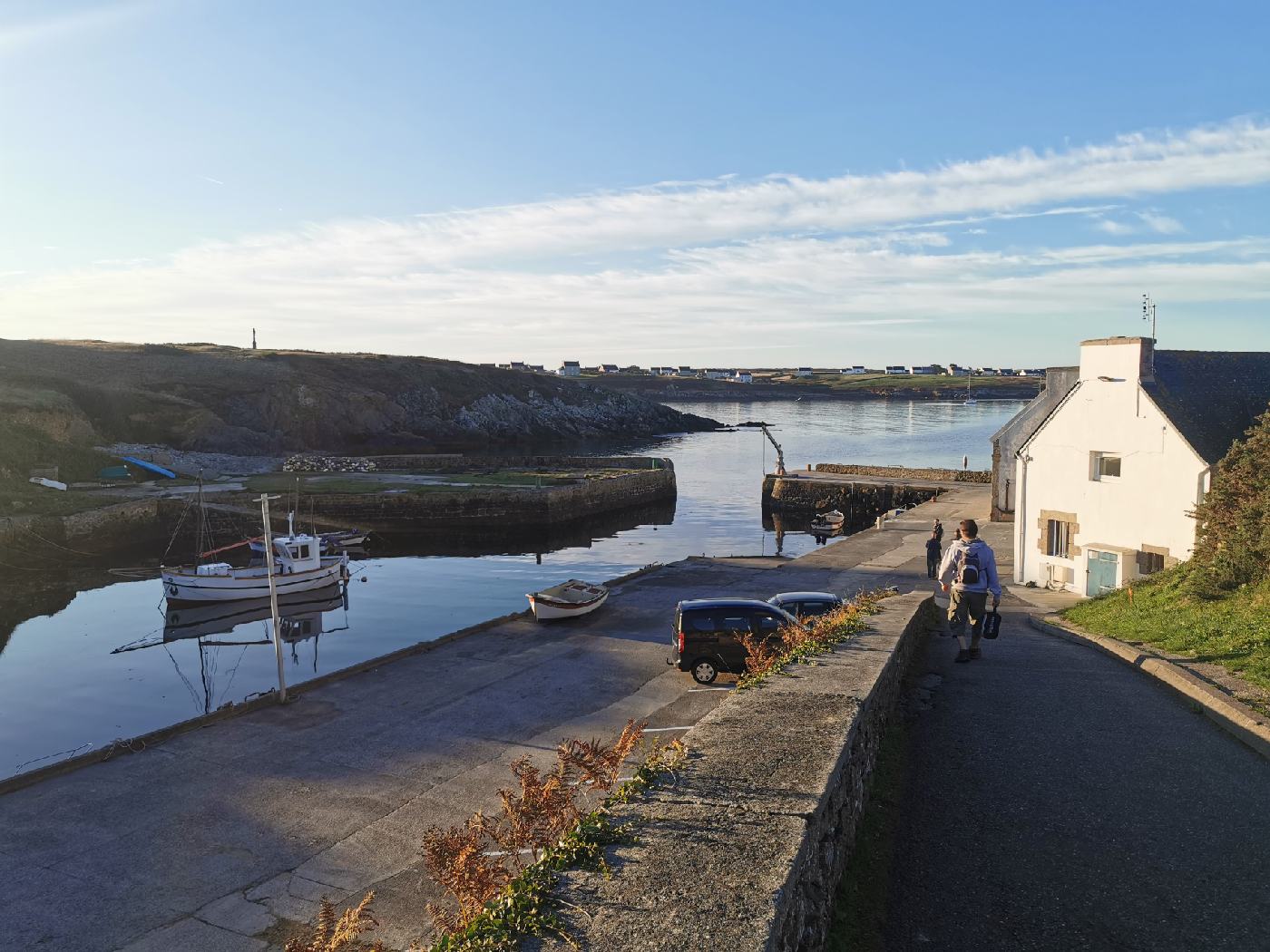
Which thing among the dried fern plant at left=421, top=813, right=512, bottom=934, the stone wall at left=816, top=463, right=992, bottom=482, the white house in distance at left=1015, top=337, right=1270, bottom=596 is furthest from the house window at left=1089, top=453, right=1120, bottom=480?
the stone wall at left=816, top=463, right=992, bottom=482

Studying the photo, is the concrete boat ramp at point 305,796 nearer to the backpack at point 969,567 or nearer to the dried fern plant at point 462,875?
the dried fern plant at point 462,875

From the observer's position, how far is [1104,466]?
2914 centimetres

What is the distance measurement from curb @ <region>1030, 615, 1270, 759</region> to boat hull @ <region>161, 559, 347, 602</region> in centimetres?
3553

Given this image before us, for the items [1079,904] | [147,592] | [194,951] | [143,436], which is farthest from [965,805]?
[143,436]

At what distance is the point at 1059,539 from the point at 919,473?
160ft

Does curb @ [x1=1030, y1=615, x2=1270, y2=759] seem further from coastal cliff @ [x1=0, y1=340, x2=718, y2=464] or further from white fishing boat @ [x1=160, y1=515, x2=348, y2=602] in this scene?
coastal cliff @ [x1=0, y1=340, x2=718, y2=464]

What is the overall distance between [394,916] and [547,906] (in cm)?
702

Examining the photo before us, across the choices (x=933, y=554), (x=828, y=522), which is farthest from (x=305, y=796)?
(x=828, y=522)

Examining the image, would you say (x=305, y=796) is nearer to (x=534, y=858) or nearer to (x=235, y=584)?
(x=534, y=858)

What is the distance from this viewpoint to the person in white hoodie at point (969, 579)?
45.9 ft

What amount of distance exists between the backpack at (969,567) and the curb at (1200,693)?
2.95 m

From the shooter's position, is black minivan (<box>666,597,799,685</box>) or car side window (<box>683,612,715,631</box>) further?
car side window (<box>683,612,715,631</box>)

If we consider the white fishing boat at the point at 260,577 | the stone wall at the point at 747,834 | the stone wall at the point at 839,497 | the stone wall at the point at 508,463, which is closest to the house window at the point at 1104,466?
the stone wall at the point at 747,834

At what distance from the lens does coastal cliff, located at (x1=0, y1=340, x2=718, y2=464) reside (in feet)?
321
